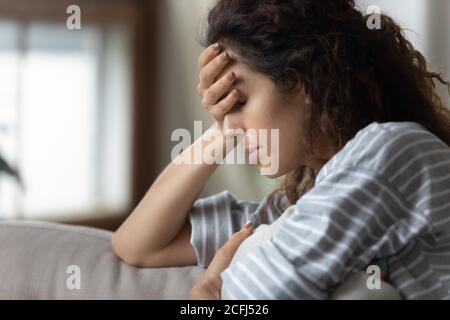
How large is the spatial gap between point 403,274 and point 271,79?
1.10 ft

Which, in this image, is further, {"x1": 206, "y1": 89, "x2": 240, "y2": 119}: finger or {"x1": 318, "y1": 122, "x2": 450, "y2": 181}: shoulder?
{"x1": 206, "y1": 89, "x2": 240, "y2": 119}: finger

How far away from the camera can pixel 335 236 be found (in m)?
0.78

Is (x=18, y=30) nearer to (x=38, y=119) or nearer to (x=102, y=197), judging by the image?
(x=38, y=119)

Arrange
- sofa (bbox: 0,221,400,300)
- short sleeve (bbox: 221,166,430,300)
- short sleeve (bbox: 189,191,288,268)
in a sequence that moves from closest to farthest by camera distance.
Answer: short sleeve (bbox: 221,166,430,300), sofa (bbox: 0,221,400,300), short sleeve (bbox: 189,191,288,268)

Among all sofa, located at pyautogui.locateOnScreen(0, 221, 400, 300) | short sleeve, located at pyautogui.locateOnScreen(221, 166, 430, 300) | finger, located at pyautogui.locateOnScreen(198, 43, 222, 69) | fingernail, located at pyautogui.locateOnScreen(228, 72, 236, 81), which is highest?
finger, located at pyautogui.locateOnScreen(198, 43, 222, 69)

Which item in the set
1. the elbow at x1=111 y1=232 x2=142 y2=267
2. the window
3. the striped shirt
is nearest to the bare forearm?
the elbow at x1=111 y1=232 x2=142 y2=267

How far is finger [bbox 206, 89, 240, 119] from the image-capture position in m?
1.03

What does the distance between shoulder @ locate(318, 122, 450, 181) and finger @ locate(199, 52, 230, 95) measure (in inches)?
10.8

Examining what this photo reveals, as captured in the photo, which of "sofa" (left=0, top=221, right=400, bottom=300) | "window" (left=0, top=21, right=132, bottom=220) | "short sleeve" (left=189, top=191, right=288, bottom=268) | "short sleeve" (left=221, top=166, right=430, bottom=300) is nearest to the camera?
"short sleeve" (left=221, top=166, right=430, bottom=300)

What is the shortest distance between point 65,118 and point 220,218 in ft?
10.6

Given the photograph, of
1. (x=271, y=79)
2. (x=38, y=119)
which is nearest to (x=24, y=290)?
(x=271, y=79)

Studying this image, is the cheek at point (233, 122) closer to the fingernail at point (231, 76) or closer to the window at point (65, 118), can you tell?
the fingernail at point (231, 76)

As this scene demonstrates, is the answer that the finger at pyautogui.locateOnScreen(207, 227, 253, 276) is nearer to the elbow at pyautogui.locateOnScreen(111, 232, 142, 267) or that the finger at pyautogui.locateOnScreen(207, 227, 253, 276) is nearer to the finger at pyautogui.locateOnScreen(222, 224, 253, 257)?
the finger at pyautogui.locateOnScreen(222, 224, 253, 257)

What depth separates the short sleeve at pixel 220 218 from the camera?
1202 millimetres
